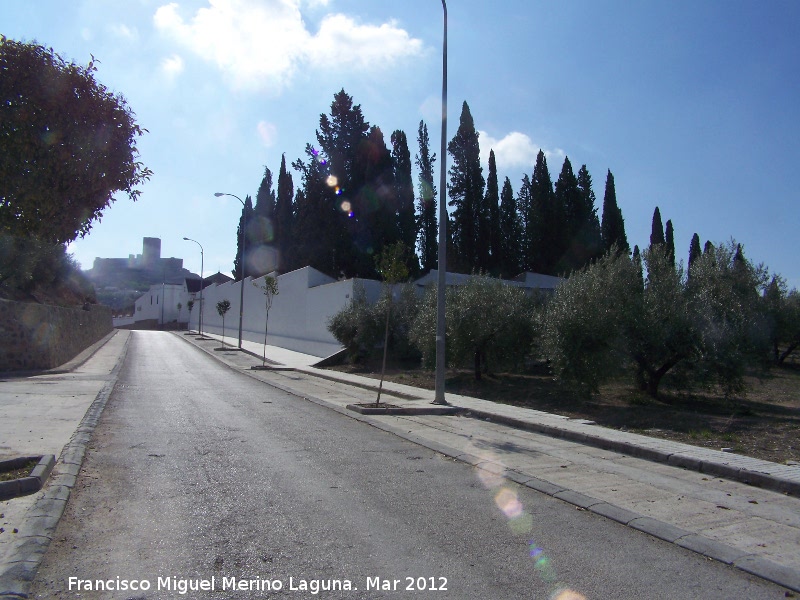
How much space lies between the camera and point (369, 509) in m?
6.08

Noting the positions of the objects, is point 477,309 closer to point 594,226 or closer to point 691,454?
point 691,454

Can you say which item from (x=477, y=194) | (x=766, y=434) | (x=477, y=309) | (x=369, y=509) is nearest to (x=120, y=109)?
(x=369, y=509)

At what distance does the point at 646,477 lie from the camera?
7.87 metres

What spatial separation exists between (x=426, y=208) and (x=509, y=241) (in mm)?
7355

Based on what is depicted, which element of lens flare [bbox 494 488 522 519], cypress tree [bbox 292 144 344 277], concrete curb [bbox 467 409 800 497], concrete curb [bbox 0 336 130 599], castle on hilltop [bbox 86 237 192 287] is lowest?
concrete curb [bbox 0 336 130 599]

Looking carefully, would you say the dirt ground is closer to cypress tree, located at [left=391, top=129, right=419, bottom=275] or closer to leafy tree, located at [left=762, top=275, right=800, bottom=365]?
leafy tree, located at [left=762, top=275, right=800, bottom=365]

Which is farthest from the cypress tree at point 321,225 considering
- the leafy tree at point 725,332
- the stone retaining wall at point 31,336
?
the leafy tree at point 725,332

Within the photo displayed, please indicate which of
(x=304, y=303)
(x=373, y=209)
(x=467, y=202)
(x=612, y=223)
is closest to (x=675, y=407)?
(x=304, y=303)

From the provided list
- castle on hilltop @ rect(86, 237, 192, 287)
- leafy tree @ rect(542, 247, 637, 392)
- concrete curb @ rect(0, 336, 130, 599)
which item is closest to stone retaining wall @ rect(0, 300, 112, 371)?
concrete curb @ rect(0, 336, 130, 599)

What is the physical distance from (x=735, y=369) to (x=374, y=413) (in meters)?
9.15

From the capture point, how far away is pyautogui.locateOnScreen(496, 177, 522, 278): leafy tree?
49594mm

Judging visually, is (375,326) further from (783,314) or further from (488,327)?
(783,314)

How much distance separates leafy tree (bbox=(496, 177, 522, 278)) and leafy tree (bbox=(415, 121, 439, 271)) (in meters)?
5.49

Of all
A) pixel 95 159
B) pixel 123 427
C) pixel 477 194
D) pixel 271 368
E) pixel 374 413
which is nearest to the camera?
pixel 95 159
